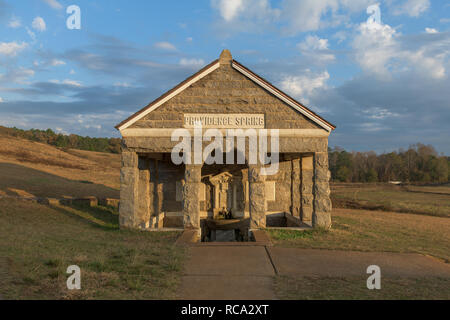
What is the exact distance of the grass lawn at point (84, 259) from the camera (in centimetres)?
542

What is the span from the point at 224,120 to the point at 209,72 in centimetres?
192

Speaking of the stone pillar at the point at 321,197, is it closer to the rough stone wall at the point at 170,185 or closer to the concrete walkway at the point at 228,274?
the concrete walkway at the point at 228,274

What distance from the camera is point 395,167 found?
221ft

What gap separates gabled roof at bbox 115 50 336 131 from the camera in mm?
11789

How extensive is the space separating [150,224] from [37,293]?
980 centimetres

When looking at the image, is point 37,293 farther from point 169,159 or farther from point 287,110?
point 169,159

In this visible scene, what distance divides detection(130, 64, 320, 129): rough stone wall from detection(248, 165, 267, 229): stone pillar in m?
1.88

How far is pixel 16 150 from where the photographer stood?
120 feet

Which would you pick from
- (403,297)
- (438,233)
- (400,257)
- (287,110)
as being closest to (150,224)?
(287,110)

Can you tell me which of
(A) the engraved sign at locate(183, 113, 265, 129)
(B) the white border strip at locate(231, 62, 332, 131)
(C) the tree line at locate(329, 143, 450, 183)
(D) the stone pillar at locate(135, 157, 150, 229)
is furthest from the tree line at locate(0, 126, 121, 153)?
(B) the white border strip at locate(231, 62, 332, 131)

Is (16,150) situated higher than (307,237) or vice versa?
(16,150)

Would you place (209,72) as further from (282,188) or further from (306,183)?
(282,188)

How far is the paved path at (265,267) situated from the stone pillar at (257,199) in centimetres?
261
